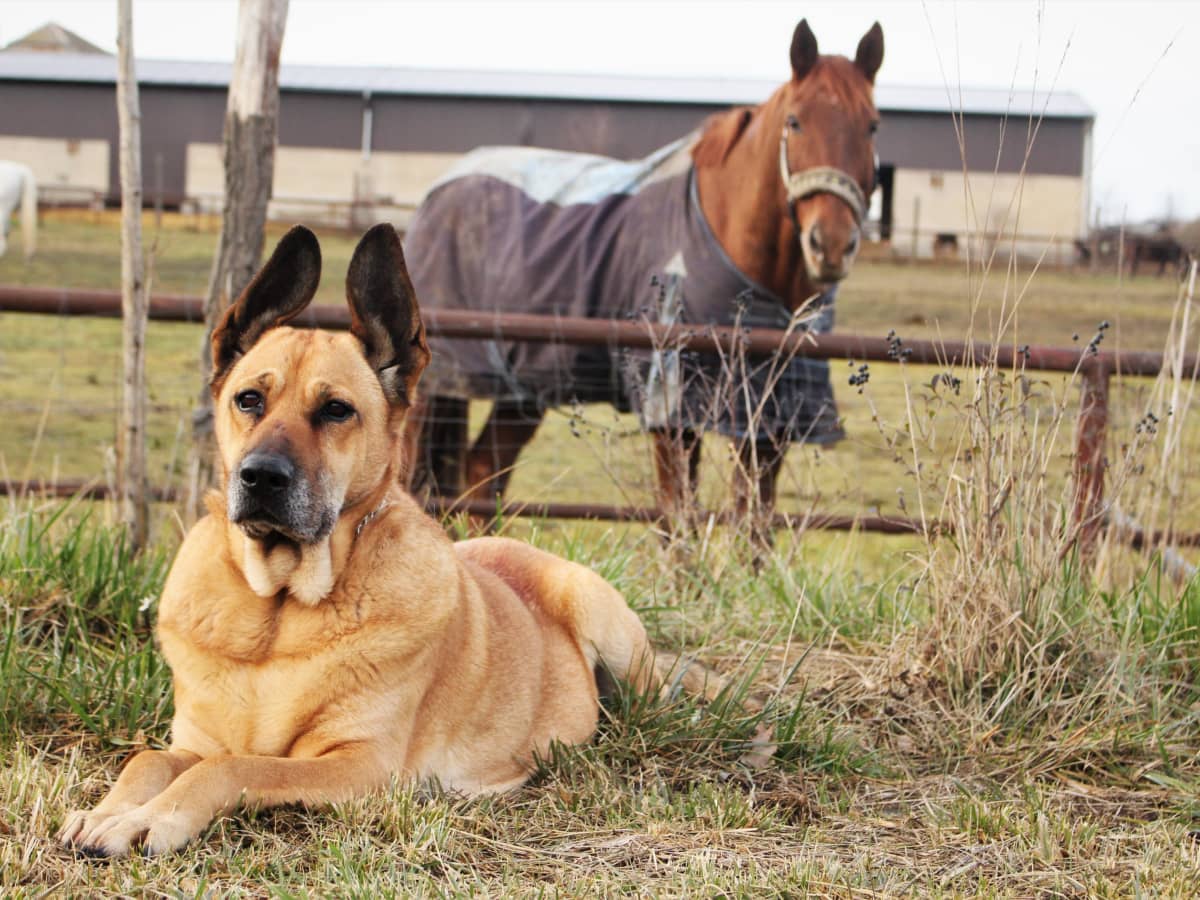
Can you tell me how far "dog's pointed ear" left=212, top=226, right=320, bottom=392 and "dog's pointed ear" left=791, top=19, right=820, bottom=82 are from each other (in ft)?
11.4

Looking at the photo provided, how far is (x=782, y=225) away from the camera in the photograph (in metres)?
6.10

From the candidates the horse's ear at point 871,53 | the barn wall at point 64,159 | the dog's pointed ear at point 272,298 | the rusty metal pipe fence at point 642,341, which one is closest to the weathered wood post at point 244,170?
the rusty metal pipe fence at point 642,341

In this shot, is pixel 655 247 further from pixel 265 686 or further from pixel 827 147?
pixel 265 686

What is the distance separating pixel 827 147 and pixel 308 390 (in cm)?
366

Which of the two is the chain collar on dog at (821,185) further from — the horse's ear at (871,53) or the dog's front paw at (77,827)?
the dog's front paw at (77,827)

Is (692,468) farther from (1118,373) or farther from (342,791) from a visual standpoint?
(342,791)

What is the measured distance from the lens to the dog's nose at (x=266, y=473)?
2729 millimetres

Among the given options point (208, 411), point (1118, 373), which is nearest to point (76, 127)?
point (208, 411)

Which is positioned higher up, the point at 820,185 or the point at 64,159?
the point at 64,159

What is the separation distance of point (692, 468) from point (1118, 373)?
1901 mm

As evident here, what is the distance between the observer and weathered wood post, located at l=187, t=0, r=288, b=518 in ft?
17.0

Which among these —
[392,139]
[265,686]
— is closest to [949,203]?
[392,139]

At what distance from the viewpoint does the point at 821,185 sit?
5867 millimetres

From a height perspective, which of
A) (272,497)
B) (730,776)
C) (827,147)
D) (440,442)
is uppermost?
(827,147)
